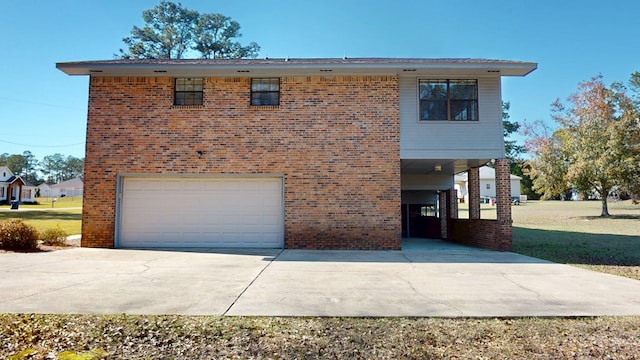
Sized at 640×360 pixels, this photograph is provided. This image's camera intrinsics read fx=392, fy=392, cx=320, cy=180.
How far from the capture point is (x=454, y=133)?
11.8 m

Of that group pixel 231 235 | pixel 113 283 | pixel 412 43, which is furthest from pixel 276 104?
Answer: pixel 412 43

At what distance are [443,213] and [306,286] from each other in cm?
1249

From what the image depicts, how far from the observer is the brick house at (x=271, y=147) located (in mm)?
11594

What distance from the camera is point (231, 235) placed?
1188cm

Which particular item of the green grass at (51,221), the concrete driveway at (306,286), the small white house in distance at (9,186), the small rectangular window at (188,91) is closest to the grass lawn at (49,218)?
the green grass at (51,221)

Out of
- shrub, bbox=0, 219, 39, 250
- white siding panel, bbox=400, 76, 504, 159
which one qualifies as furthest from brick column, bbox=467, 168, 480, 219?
shrub, bbox=0, 219, 39, 250

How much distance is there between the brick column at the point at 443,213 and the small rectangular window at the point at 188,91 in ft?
36.7

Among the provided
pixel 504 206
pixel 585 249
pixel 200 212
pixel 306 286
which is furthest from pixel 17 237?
pixel 585 249

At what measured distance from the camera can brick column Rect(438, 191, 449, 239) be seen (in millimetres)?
17200

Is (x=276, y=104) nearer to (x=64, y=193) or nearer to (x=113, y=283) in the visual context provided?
(x=113, y=283)

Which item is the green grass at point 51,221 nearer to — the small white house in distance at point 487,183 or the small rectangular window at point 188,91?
the small rectangular window at point 188,91

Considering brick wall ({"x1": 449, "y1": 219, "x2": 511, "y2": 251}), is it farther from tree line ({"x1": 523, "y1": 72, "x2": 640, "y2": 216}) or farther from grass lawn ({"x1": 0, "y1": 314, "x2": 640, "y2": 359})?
tree line ({"x1": 523, "y1": 72, "x2": 640, "y2": 216})

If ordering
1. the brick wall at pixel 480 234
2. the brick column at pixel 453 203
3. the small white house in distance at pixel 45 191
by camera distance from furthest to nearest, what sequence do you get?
the small white house in distance at pixel 45 191, the brick column at pixel 453 203, the brick wall at pixel 480 234

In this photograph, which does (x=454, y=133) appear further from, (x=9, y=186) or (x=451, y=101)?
(x=9, y=186)
